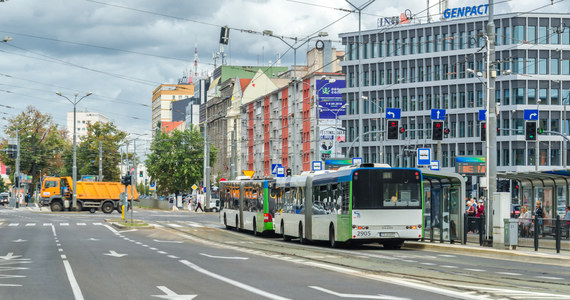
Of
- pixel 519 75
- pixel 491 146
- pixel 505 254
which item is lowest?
pixel 505 254

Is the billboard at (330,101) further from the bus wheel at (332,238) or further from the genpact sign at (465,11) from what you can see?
the bus wheel at (332,238)

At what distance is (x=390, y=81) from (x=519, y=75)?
16683 mm

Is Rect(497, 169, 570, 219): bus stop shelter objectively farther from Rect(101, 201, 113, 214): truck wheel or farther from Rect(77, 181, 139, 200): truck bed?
Rect(101, 201, 113, 214): truck wheel

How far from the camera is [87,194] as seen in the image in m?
79.1

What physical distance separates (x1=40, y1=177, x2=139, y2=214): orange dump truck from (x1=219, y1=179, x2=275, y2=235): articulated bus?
1201 inches

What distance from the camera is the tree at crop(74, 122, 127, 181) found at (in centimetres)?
12122

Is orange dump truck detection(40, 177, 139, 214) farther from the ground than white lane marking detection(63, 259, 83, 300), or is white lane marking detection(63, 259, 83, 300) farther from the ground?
orange dump truck detection(40, 177, 139, 214)

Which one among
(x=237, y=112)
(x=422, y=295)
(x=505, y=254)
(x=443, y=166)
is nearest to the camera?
(x=422, y=295)

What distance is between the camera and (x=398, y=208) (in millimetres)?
28719

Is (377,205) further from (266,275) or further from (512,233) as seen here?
(266,275)

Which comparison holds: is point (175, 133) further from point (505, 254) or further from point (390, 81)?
point (505, 254)

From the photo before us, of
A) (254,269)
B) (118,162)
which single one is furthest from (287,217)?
(118,162)

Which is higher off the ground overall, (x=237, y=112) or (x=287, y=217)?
(x=237, y=112)

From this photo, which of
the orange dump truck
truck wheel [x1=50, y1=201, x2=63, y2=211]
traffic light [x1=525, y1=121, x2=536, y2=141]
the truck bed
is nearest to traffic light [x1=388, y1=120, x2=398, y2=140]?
traffic light [x1=525, y1=121, x2=536, y2=141]
